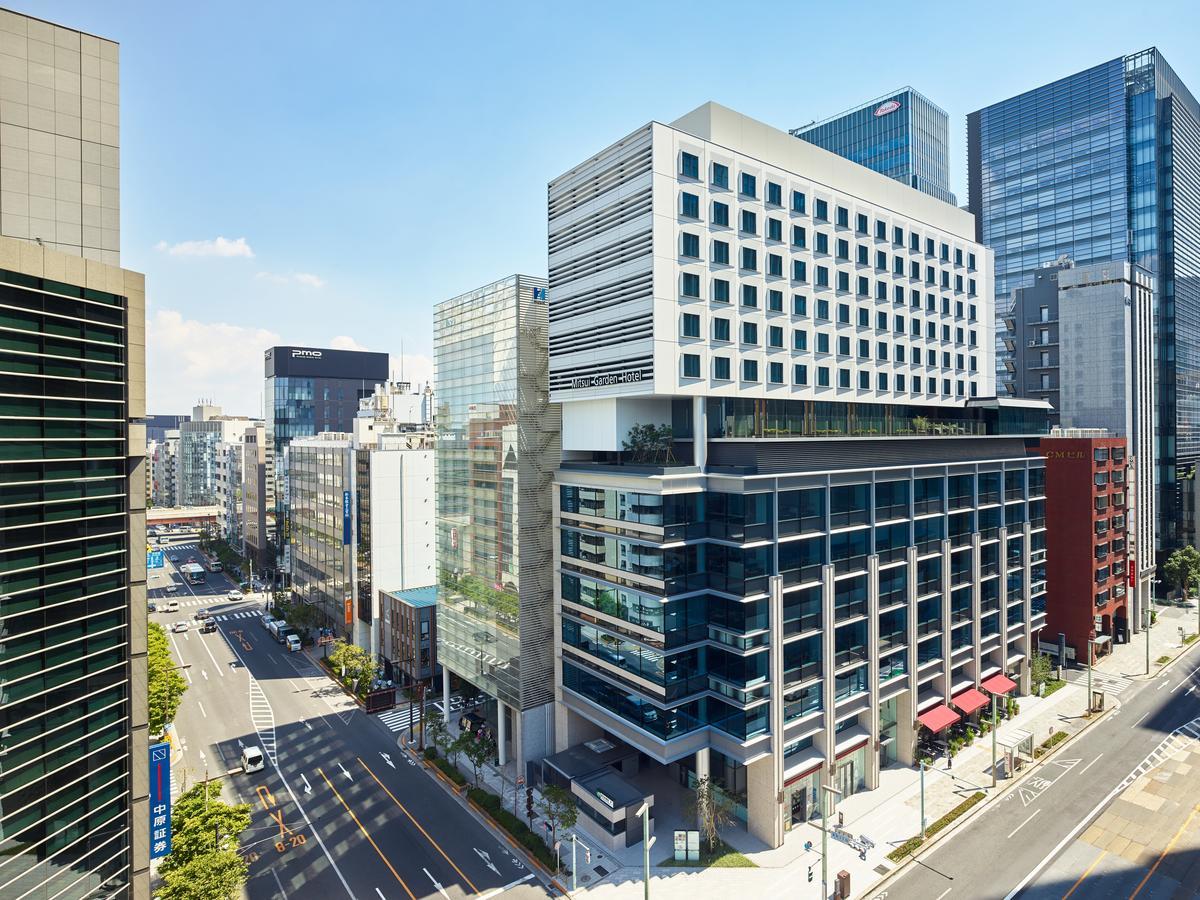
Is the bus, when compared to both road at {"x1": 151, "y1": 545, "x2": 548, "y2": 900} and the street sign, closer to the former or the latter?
road at {"x1": 151, "y1": 545, "x2": 548, "y2": 900}

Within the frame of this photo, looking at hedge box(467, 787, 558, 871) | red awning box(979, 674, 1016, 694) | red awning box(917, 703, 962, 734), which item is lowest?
hedge box(467, 787, 558, 871)

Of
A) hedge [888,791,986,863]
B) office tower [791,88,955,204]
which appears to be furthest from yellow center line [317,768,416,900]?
office tower [791,88,955,204]

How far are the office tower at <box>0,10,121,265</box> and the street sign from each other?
25.4 metres

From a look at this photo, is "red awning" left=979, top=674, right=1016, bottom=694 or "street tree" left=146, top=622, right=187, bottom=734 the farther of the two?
"red awning" left=979, top=674, right=1016, bottom=694

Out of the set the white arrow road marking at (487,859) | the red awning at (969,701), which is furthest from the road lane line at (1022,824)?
the white arrow road marking at (487,859)

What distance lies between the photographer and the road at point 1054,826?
132 ft

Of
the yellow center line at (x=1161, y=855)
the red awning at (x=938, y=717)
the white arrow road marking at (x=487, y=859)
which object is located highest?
the red awning at (x=938, y=717)

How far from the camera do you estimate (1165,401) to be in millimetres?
106625

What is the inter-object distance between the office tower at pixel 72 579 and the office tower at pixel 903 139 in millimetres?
155618

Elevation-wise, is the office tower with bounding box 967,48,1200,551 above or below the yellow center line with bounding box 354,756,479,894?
above

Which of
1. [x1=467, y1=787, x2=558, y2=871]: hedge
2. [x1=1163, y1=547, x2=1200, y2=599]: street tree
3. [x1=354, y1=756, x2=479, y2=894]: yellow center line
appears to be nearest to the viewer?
[x1=354, y1=756, x2=479, y2=894]: yellow center line

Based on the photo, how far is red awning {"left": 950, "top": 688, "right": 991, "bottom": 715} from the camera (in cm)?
5772

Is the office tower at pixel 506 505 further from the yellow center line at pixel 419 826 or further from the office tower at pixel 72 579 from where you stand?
the office tower at pixel 72 579

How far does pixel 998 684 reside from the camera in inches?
2429
